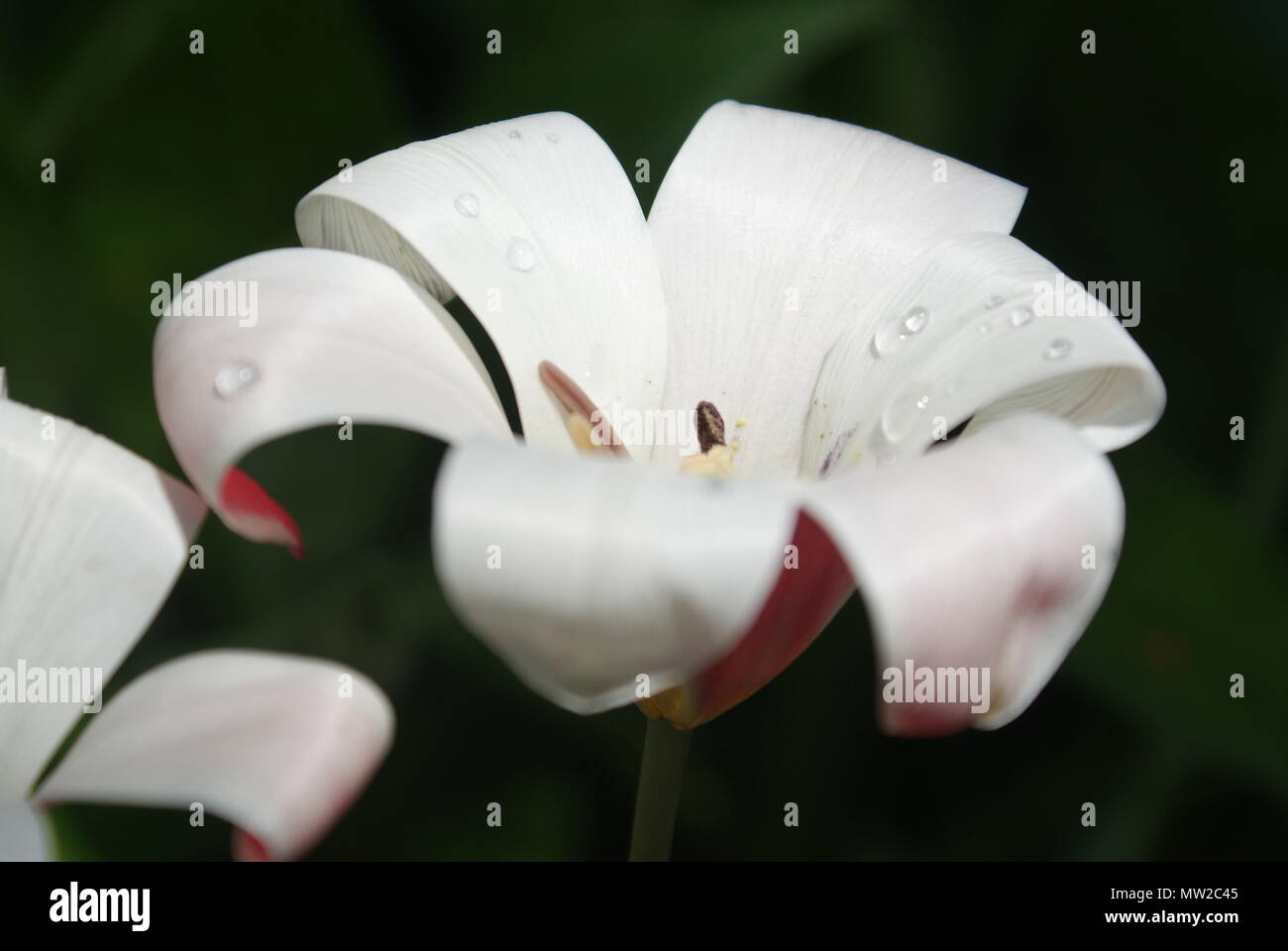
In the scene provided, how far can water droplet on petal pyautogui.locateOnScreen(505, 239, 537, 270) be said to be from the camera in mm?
714

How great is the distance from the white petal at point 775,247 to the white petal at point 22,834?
1.20ft

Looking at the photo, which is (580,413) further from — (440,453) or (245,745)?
(440,453)

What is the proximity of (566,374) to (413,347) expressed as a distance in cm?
15

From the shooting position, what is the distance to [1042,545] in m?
0.48

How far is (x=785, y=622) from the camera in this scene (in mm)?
589

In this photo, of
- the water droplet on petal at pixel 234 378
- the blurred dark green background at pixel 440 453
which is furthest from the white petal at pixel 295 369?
the blurred dark green background at pixel 440 453

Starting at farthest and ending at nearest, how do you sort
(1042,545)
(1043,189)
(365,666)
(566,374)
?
(1043,189) → (365,666) → (566,374) → (1042,545)

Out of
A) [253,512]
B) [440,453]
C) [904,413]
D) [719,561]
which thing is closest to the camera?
[719,561]

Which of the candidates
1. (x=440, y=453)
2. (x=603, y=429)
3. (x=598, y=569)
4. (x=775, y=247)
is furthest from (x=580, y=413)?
(x=440, y=453)

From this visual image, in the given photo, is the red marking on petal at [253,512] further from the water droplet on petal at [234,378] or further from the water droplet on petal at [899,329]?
the water droplet on petal at [899,329]

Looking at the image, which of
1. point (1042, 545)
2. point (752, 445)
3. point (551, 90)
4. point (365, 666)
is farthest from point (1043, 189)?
point (1042, 545)

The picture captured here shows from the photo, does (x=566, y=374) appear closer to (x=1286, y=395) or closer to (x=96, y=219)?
(x=96, y=219)

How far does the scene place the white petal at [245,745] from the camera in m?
0.47

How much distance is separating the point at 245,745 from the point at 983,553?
10.0 inches
